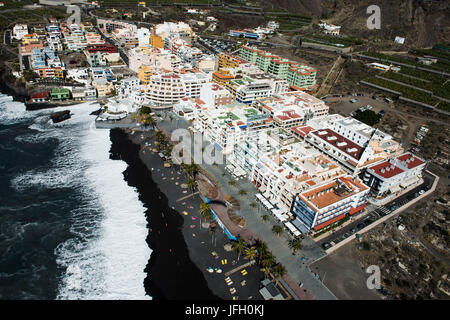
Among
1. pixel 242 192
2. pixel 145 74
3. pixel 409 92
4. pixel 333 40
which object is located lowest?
pixel 242 192

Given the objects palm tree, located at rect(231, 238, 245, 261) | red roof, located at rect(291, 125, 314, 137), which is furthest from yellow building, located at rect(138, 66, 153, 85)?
palm tree, located at rect(231, 238, 245, 261)

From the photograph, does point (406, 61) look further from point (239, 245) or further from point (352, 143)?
point (239, 245)

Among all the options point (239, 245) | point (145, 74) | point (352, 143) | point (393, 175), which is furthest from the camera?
point (145, 74)

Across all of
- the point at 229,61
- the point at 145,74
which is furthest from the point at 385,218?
the point at 145,74

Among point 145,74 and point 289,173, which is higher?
point 145,74

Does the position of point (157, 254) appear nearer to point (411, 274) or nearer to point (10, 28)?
point (411, 274)

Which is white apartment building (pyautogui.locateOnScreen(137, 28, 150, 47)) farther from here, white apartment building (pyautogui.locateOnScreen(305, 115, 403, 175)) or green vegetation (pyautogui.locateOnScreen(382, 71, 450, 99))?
green vegetation (pyautogui.locateOnScreen(382, 71, 450, 99))
